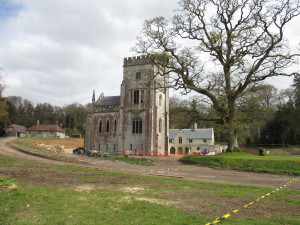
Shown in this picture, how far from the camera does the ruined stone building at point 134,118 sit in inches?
1414

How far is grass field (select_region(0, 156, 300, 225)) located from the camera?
19.5 ft

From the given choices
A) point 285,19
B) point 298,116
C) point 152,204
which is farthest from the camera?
point 298,116

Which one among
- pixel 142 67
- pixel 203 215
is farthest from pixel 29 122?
pixel 203 215

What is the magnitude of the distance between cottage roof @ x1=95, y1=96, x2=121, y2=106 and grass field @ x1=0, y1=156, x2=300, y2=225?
101ft

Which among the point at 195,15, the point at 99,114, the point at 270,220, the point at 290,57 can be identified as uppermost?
the point at 195,15

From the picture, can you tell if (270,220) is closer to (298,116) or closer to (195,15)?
(195,15)

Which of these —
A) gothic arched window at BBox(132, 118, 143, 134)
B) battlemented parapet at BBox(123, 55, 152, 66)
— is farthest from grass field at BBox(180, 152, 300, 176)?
battlemented parapet at BBox(123, 55, 152, 66)

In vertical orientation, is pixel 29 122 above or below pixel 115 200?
A: above

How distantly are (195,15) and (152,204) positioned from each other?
2491 centimetres

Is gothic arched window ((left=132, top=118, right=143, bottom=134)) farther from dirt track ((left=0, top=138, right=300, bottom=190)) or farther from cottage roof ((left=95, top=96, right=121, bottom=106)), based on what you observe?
dirt track ((left=0, top=138, right=300, bottom=190))

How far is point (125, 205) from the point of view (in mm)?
7180

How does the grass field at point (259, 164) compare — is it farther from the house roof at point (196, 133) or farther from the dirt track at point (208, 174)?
the house roof at point (196, 133)

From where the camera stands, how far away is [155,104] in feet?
120

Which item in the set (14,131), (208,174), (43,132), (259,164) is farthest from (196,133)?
(14,131)
